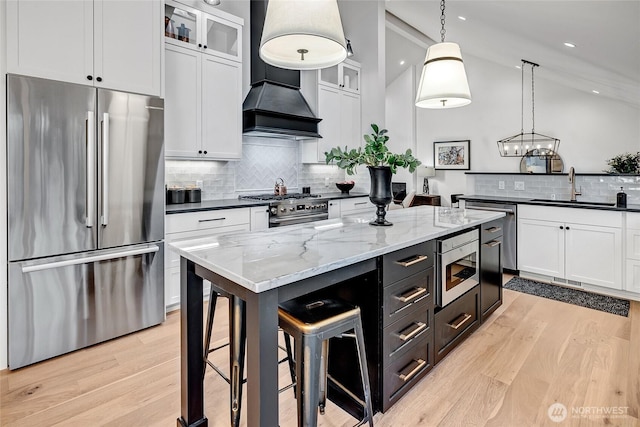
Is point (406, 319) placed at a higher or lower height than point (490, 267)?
lower

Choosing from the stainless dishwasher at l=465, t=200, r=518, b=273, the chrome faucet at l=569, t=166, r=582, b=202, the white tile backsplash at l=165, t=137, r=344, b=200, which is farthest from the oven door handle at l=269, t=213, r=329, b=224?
the chrome faucet at l=569, t=166, r=582, b=202

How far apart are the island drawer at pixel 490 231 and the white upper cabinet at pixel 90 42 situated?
2.78 metres

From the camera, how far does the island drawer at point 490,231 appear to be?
273cm

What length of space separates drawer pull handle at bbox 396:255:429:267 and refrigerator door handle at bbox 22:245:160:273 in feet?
6.48

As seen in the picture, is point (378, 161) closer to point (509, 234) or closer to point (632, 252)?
point (509, 234)

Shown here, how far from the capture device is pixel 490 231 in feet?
9.37

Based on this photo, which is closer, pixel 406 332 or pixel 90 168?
pixel 406 332

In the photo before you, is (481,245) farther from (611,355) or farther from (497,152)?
(497,152)

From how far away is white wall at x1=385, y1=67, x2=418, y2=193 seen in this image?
837cm

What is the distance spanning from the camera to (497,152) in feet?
22.5

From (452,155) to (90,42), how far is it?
6805 mm

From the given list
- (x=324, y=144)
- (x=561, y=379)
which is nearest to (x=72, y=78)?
(x=324, y=144)

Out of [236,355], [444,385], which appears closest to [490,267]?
[444,385]

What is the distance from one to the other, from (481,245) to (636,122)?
14.7 ft
